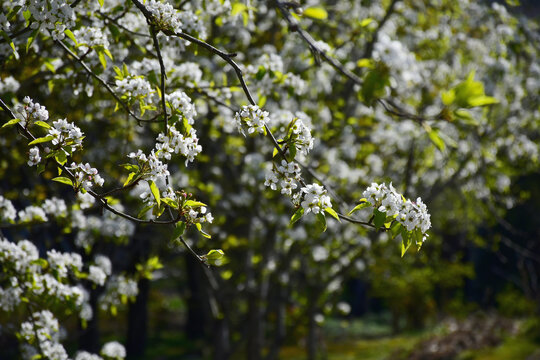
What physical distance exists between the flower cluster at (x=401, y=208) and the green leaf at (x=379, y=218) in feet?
0.06

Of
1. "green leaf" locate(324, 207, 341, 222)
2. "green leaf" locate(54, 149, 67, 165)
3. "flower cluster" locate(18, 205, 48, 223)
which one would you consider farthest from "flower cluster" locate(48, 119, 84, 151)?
"flower cluster" locate(18, 205, 48, 223)

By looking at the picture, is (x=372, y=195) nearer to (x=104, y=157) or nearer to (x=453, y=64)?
(x=104, y=157)

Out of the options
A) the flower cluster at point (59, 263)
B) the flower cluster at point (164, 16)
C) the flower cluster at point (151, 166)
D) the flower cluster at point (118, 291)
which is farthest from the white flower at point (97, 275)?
the flower cluster at point (164, 16)

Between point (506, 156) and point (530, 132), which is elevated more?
point (530, 132)

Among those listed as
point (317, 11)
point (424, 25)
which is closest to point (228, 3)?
point (317, 11)

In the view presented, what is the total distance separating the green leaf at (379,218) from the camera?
2.12 meters

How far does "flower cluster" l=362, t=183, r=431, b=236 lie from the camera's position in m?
2.14

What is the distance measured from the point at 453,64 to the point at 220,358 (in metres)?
5.73

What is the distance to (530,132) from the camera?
8.24 meters

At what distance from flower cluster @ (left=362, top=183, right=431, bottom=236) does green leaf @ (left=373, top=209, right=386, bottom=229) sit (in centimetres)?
2

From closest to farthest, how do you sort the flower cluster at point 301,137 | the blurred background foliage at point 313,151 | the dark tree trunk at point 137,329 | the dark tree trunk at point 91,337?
the flower cluster at point 301,137 → the blurred background foliage at point 313,151 → the dark tree trunk at point 91,337 → the dark tree trunk at point 137,329

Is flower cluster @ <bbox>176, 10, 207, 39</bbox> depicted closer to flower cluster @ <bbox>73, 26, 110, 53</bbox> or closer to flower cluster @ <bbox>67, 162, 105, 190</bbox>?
flower cluster @ <bbox>73, 26, 110, 53</bbox>

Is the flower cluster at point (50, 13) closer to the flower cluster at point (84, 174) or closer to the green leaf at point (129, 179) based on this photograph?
the flower cluster at point (84, 174)

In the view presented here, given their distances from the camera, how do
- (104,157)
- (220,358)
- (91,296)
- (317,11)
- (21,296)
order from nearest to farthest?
(317,11)
(21,296)
(91,296)
(104,157)
(220,358)
